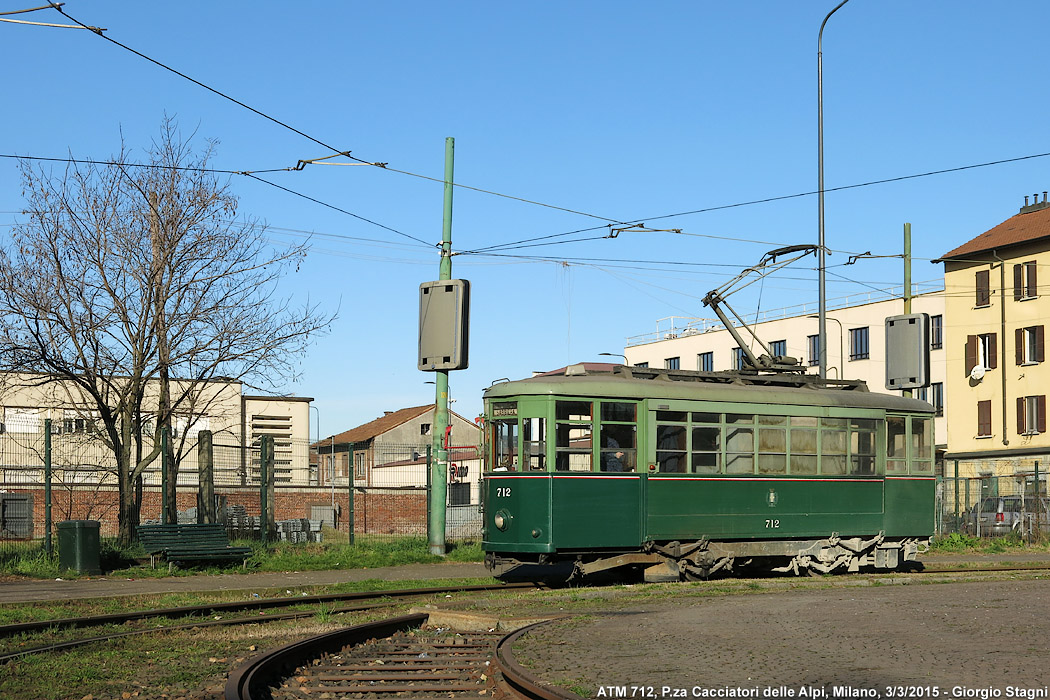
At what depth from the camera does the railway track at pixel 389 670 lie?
877 cm

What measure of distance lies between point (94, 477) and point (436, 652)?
80.0 ft

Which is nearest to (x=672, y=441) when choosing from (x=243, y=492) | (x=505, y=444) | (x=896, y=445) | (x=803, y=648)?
(x=505, y=444)

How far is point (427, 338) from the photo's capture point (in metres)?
21.5

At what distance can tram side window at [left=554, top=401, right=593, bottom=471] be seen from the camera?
1673 cm

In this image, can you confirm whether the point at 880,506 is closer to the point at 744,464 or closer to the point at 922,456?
the point at 922,456

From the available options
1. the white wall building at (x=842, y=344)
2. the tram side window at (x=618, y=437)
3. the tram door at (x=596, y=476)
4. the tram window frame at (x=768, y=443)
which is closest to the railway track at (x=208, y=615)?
the tram door at (x=596, y=476)

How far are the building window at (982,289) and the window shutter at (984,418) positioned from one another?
452cm

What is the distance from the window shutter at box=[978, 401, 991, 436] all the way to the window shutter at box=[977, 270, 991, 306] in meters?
4.52

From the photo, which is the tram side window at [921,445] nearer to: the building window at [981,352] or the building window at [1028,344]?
the building window at [1028,344]

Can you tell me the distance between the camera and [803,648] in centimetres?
984

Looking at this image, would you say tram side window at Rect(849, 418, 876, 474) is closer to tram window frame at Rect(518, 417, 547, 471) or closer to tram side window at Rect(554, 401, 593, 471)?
tram side window at Rect(554, 401, 593, 471)

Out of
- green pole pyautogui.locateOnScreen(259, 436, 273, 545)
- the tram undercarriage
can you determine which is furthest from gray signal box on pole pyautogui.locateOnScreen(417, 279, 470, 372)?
the tram undercarriage

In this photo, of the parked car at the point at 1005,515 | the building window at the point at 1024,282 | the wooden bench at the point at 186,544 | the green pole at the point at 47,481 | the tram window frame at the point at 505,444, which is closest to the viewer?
the tram window frame at the point at 505,444

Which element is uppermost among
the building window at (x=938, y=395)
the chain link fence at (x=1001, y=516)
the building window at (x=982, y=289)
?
the building window at (x=982, y=289)
